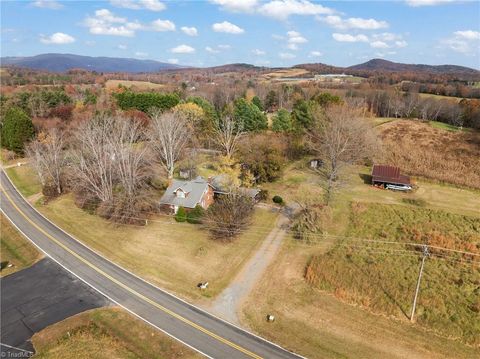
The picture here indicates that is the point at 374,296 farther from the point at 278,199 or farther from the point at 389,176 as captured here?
the point at 389,176

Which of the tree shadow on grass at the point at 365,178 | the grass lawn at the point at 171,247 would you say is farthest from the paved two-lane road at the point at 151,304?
the tree shadow on grass at the point at 365,178

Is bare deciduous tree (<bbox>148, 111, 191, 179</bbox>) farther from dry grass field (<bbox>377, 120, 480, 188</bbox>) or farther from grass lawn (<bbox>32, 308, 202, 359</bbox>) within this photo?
dry grass field (<bbox>377, 120, 480, 188</bbox>)

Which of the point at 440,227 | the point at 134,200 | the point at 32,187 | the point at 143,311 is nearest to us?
the point at 143,311

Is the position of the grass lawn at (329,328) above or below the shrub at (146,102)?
below

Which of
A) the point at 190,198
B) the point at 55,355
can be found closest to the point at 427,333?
the point at 55,355

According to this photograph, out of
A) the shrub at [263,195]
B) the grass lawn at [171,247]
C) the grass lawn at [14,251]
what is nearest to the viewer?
the grass lawn at [171,247]

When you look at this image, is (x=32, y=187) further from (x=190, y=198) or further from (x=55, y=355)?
(x=55, y=355)

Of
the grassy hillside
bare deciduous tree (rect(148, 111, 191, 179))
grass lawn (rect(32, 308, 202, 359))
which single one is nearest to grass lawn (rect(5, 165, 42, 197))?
bare deciduous tree (rect(148, 111, 191, 179))

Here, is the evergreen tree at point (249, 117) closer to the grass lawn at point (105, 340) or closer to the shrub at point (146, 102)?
the shrub at point (146, 102)
